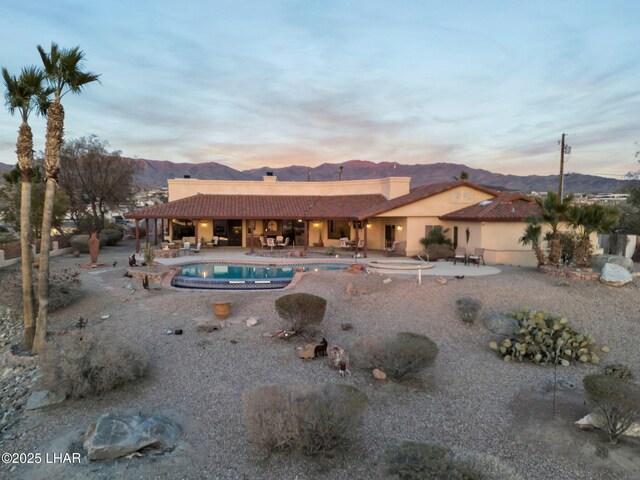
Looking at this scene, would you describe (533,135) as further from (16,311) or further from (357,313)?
(16,311)

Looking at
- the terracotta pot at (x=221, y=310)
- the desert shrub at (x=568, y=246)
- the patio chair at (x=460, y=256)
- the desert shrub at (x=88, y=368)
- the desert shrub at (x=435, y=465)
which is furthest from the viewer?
the patio chair at (x=460, y=256)

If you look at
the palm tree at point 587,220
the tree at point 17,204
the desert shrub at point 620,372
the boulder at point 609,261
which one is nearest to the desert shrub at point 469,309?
the desert shrub at point 620,372

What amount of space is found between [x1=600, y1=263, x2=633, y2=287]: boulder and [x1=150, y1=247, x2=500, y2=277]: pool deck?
385 cm

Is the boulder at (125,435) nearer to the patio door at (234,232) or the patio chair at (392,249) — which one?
the patio chair at (392,249)

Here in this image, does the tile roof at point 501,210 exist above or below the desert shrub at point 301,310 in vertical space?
above

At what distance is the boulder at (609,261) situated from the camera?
1513 cm

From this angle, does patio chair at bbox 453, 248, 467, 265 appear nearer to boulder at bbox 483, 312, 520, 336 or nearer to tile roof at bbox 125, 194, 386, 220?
tile roof at bbox 125, 194, 386, 220

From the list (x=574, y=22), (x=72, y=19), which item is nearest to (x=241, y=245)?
(x=72, y=19)

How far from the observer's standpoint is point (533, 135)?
3338 cm

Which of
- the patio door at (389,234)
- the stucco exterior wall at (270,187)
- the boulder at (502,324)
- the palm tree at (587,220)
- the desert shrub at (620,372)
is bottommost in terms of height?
the desert shrub at (620,372)

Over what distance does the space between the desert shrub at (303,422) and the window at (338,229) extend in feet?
75.6

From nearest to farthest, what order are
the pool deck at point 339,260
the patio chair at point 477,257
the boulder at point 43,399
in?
the boulder at point 43,399 < the pool deck at point 339,260 < the patio chair at point 477,257

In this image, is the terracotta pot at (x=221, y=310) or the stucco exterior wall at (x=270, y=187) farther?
the stucco exterior wall at (x=270, y=187)

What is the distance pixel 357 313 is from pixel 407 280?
373cm
